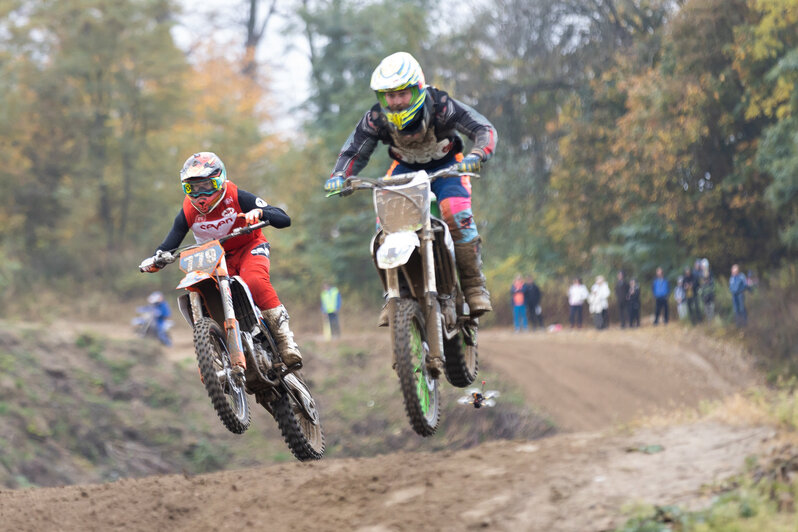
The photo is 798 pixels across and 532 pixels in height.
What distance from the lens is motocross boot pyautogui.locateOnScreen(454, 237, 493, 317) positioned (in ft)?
32.7

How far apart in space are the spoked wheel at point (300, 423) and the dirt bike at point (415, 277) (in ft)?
4.15

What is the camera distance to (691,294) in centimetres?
2892

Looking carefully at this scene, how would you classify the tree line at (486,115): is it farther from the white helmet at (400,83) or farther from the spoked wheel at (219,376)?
the spoked wheel at (219,376)

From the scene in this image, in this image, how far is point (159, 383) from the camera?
2836 cm

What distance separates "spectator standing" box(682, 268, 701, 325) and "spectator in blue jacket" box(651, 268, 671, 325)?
0.61 m

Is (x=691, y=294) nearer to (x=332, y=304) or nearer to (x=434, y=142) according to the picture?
(x=332, y=304)

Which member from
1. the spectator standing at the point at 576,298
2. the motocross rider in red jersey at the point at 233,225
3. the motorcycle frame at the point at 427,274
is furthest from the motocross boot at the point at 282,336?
the spectator standing at the point at 576,298

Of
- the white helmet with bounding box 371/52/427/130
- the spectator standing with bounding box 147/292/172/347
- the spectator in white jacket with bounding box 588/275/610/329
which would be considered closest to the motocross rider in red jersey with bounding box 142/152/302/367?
the white helmet with bounding box 371/52/427/130

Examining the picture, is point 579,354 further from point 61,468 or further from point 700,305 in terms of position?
point 61,468

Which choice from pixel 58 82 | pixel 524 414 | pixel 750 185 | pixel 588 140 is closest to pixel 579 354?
pixel 524 414

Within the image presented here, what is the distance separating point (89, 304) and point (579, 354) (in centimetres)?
2444

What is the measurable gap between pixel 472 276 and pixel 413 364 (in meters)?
1.74

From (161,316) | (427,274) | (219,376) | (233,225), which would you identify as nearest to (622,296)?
(161,316)

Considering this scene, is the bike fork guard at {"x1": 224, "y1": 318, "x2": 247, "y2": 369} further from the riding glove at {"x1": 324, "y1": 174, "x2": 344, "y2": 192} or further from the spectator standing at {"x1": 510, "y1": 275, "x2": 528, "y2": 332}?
the spectator standing at {"x1": 510, "y1": 275, "x2": 528, "y2": 332}
